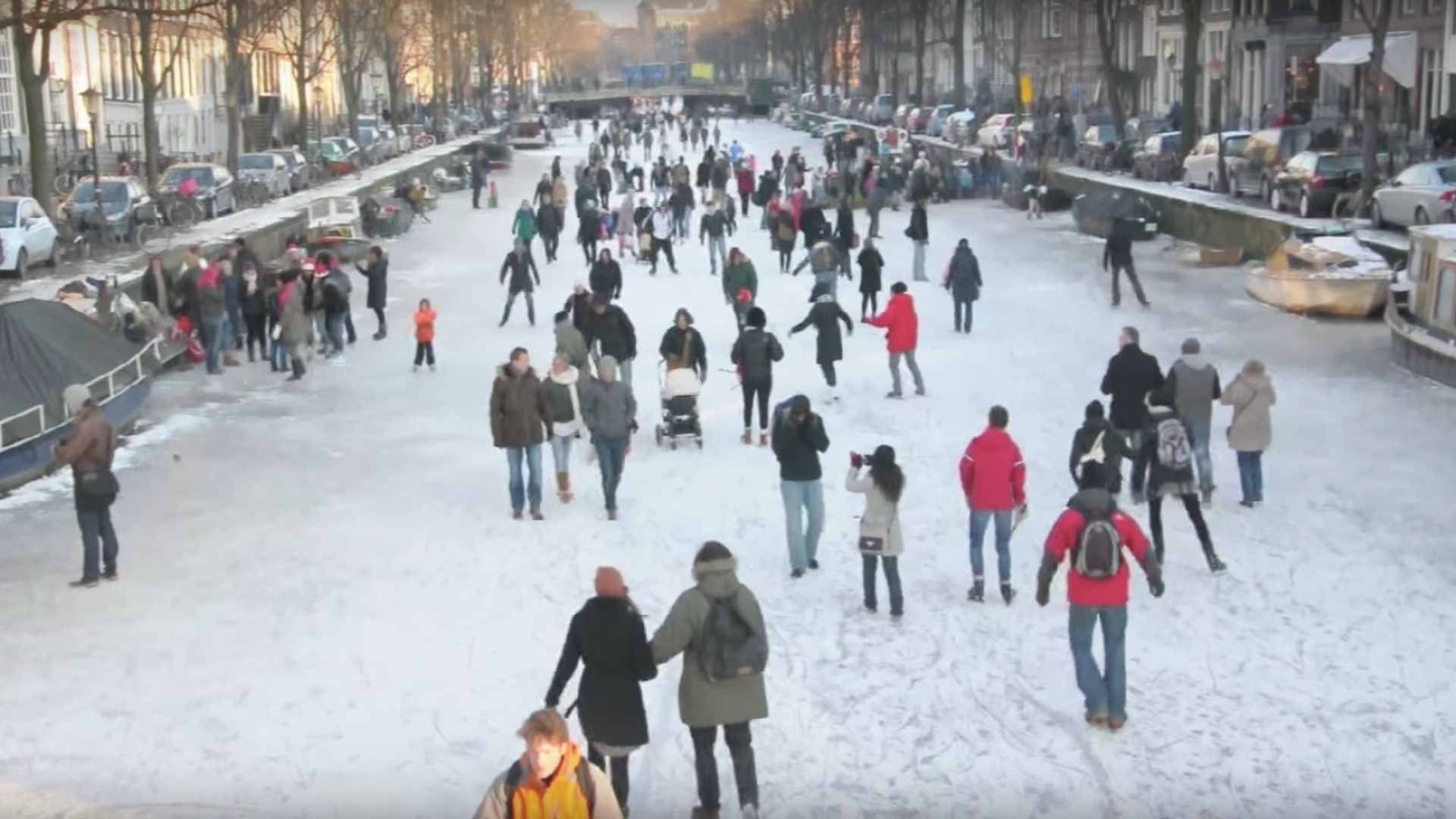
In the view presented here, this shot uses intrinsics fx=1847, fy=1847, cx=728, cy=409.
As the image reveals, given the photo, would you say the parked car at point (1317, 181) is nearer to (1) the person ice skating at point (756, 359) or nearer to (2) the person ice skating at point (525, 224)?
(2) the person ice skating at point (525, 224)

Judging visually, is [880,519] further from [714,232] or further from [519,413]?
[714,232]

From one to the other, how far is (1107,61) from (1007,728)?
39.3 meters

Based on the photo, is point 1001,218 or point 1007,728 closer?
point 1007,728

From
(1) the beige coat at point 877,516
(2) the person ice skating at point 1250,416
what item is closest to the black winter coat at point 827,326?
(2) the person ice skating at point 1250,416

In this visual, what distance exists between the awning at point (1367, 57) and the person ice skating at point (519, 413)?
36185 millimetres

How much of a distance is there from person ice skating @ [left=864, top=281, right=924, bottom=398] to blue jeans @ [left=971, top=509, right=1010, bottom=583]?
6.60 m

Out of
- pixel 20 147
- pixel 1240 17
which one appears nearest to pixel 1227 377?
pixel 20 147

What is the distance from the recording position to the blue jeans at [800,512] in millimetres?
12188

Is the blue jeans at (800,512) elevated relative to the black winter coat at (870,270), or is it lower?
lower

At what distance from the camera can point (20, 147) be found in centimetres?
4744

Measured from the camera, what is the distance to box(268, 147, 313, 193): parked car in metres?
48.2

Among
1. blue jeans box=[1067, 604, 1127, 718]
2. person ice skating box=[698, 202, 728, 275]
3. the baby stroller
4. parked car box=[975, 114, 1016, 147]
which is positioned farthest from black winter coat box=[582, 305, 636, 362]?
parked car box=[975, 114, 1016, 147]

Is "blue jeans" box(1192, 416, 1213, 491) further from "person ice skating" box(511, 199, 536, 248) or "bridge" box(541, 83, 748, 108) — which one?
"bridge" box(541, 83, 748, 108)

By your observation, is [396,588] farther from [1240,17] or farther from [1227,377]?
[1240,17]
